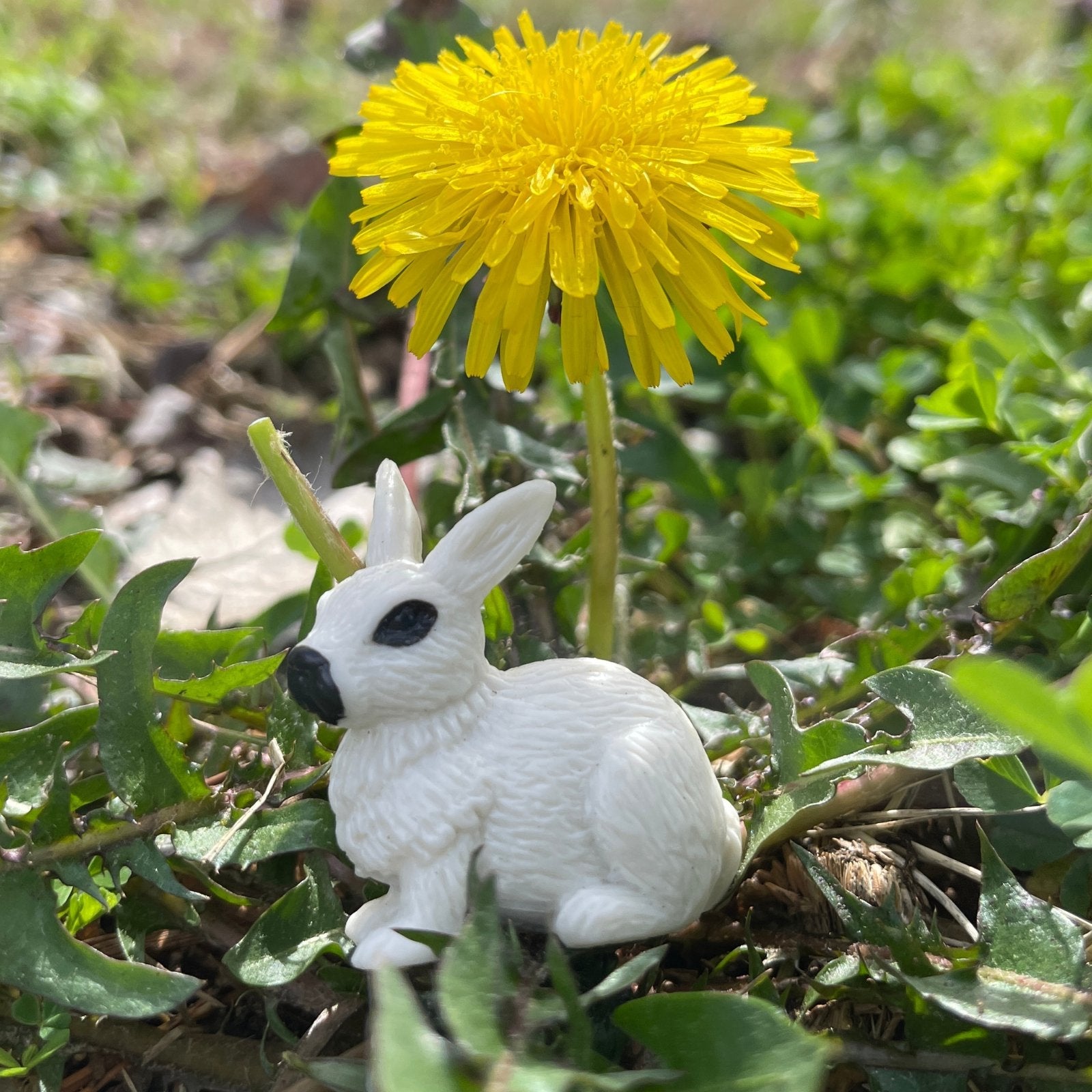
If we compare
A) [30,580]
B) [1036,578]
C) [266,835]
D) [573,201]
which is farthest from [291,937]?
[1036,578]

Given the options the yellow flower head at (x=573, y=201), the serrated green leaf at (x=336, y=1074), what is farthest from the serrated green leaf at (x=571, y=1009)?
the yellow flower head at (x=573, y=201)

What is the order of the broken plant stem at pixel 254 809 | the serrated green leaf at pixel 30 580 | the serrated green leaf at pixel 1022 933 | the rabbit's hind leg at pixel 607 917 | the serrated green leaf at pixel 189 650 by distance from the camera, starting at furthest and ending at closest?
the serrated green leaf at pixel 189 650, the serrated green leaf at pixel 30 580, the broken plant stem at pixel 254 809, the serrated green leaf at pixel 1022 933, the rabbit's hind leg at pixel 607 917

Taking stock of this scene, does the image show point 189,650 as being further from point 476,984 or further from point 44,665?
point 476,984

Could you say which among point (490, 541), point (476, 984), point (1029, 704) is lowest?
point (476, 984)

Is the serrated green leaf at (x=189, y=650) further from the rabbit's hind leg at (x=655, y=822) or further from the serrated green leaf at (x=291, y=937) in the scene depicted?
the rabbit's hind leg at (x=655, y=822)

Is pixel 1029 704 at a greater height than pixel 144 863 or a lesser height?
greater

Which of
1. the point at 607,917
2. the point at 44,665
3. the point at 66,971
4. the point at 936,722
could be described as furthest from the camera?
the point at 44,665

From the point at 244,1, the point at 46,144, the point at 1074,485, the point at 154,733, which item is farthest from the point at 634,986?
the point at 244,1
